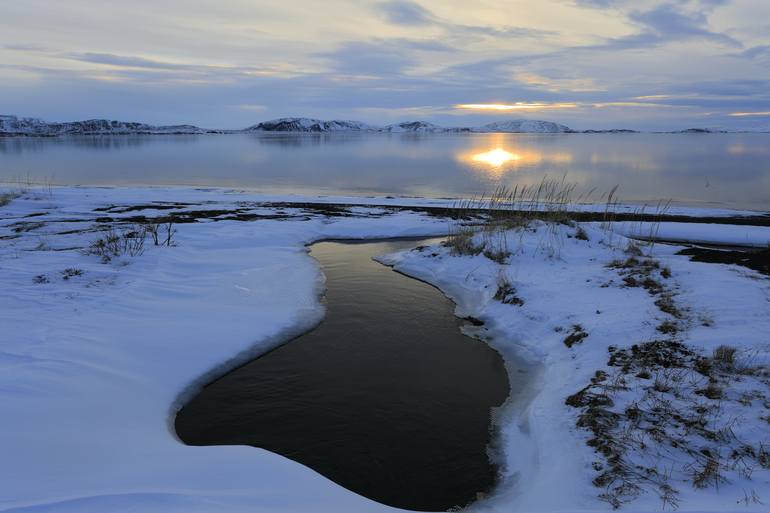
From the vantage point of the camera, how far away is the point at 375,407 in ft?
23.5

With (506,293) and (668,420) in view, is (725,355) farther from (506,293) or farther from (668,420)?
(506,293)

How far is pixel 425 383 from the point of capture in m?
7.91

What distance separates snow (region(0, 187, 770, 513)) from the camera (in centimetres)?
466

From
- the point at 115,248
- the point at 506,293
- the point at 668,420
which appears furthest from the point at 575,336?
the point at 115,248

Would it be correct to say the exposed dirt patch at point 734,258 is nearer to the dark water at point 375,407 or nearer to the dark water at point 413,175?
the dark water at point 375,407

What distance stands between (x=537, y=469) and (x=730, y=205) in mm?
30516

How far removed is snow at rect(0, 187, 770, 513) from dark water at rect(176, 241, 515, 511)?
1.43 ft

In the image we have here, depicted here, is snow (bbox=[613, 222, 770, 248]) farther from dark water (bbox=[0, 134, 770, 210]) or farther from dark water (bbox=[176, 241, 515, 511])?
dark water (bbox=[176, 241, 515, 511])

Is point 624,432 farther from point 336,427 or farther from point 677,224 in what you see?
point 677,224

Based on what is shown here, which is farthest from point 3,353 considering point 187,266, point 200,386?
point 187,266

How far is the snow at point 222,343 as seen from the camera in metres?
4.66

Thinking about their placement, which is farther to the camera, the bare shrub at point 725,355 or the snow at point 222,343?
the bare shrub at point 725,355

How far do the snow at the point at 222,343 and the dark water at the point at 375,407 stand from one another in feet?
1.43

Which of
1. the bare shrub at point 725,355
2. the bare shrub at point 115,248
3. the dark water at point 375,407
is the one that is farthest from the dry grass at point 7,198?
the bare shrub at point 725,355
